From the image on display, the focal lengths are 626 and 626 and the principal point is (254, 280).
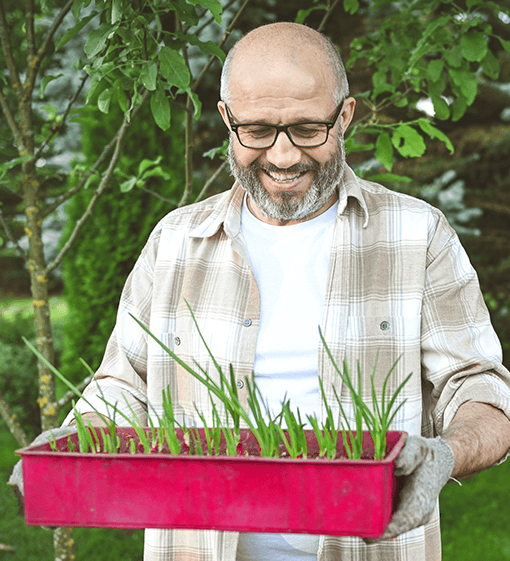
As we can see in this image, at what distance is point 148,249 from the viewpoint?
203 centimetres

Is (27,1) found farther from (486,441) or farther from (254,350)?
(486,441)

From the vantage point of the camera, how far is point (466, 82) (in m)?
2.35

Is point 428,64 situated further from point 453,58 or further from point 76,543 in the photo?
point 76,543

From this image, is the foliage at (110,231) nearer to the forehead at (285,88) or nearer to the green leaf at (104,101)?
the green leaf at (104,101)

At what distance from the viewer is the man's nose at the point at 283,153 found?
1.69 meters

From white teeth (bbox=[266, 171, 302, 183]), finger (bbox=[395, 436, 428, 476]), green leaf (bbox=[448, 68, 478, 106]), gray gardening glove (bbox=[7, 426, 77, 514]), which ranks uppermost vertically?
green leaf (bbox=[448, 68, 478, 106])

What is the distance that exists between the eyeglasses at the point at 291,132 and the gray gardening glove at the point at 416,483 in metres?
0.94

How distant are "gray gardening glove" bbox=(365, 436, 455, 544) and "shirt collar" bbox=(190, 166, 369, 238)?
3.03 feet

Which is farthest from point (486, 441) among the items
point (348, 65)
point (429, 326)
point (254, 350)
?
point (348, 65)

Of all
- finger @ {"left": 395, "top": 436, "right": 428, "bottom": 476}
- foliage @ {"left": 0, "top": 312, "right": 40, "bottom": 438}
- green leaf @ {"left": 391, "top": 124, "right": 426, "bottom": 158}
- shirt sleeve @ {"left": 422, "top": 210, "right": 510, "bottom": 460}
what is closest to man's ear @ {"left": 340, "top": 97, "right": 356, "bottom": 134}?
shirt sleeve @ {"left": 422, "top": 210, "right": 510, "bottom": 460}

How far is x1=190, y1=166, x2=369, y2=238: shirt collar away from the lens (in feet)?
6.10

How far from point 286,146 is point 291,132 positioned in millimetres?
39

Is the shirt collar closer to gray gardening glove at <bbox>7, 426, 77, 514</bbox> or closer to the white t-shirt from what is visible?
the white t-shirt

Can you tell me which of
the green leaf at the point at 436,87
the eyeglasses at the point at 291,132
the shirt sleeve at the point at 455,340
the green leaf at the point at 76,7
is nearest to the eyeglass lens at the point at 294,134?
the eyeglasses at the point at 291,132
